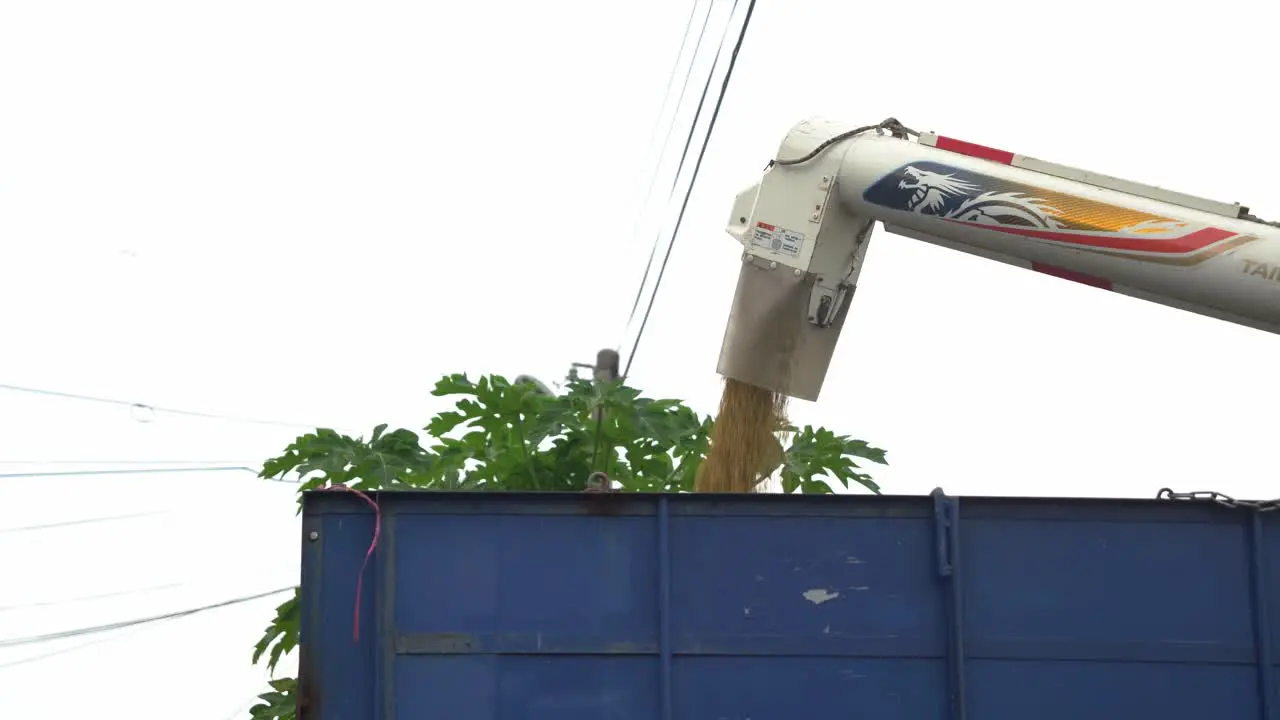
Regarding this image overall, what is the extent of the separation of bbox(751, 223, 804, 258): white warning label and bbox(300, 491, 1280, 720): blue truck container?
5.24ft

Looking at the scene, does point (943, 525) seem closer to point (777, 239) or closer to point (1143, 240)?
point (1143, 240)

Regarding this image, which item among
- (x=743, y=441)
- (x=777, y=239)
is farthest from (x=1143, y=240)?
(x=743, y=441)

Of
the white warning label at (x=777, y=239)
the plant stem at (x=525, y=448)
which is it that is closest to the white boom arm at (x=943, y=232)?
the white warning label at (x=777, y=239)

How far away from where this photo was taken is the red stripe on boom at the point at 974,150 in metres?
5.17

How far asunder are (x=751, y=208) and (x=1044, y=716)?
251 cm

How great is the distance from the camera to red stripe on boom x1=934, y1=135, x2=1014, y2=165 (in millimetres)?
5168

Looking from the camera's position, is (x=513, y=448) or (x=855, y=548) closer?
(x=855, y=548)

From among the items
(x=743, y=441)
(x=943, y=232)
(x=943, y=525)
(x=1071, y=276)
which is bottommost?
(x=943, y=525)

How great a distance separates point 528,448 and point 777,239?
4.49 feet

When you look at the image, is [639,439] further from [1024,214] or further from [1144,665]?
[1144,665]

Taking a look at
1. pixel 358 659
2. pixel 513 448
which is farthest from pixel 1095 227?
pixel 358 659

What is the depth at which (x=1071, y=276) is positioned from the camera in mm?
5055

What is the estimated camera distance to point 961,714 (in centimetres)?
397

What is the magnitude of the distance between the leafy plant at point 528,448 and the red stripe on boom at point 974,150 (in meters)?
1.28
